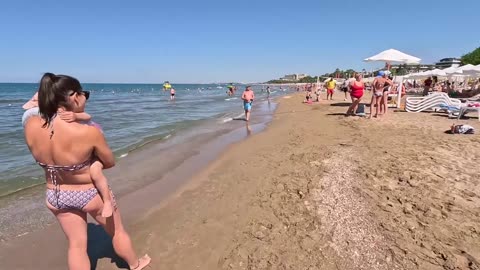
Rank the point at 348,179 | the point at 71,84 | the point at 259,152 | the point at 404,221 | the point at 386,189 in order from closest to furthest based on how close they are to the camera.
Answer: the point at 71,84
the point at 404,221
the point at 386,189
the point at 348,179
the point at 259,152

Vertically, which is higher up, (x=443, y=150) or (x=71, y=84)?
(x=71, y=84)

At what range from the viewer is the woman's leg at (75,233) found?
2354 mm

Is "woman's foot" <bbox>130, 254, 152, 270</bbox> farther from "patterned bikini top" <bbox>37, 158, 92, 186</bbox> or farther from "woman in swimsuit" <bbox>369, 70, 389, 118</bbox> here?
"woman in swimsuit" <bbox>369, 70, 389, 118</bbox>

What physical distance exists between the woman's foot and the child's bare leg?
2.79 ft

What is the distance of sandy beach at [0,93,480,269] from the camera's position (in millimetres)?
3014

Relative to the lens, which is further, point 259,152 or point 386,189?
point 259,152

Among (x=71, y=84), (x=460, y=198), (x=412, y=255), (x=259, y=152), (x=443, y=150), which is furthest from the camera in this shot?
(x=259, y=152)

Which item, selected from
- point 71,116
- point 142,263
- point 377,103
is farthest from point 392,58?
point 71,116

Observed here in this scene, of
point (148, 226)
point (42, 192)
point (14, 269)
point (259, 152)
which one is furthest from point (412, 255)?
point (42, 192)

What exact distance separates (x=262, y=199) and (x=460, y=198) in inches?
99.6

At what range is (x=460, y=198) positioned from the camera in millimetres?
3949

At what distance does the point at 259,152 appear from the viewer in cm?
757

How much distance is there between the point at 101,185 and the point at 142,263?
111cm

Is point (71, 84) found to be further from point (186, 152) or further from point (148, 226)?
point (186, 152)
